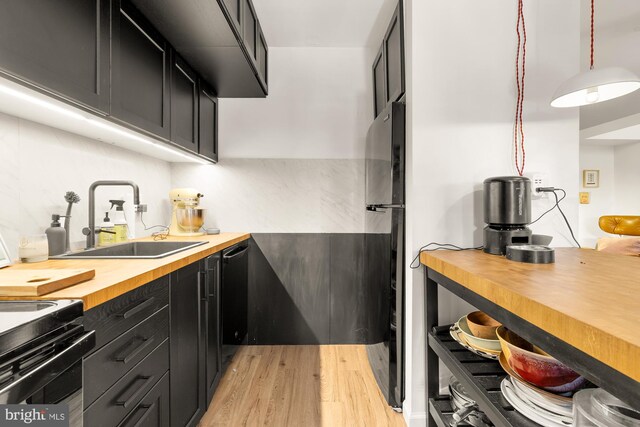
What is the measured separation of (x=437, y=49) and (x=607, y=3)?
170 cm

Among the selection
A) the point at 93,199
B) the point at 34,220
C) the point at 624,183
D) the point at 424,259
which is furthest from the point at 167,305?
the point at 624,183

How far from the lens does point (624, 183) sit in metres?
6.09

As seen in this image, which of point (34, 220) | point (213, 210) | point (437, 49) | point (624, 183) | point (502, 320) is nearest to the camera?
point (502, 320)

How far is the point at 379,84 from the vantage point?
2457 mm

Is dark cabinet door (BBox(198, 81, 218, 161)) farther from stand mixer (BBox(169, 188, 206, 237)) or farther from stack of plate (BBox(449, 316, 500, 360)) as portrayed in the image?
stack of plate (BBox(449, 316, 500, 360))

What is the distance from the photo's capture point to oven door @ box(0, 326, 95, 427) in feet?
1.80

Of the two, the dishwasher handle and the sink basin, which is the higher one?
the sink basin

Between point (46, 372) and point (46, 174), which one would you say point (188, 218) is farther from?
point (46, 372)

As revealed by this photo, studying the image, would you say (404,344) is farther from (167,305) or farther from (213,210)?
(213,210)

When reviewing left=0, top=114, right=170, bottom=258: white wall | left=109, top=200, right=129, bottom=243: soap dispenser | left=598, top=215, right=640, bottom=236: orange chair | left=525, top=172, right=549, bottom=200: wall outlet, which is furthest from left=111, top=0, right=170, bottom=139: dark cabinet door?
left=598, top=215, right=640, bottom=236: orange chair

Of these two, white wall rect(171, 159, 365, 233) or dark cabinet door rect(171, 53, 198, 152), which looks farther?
white wall rect(171, 159, 365, 233)

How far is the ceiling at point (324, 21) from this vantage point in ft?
7.41

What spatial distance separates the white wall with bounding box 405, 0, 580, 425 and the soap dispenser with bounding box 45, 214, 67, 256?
5.45ft

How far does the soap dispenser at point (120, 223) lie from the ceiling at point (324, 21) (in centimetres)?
169
